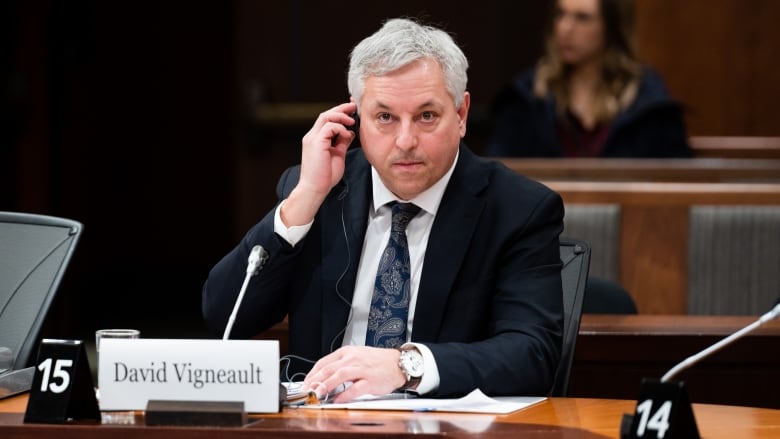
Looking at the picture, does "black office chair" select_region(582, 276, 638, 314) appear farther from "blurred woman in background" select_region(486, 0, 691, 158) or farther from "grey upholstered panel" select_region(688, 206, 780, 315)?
"blurred woman in background" select_region(486, 0, 691, 158)

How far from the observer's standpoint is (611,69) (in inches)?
206

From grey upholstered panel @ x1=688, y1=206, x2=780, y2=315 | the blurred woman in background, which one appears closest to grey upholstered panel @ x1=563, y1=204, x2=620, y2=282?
grey upholstered panel @ x1=688, y1=206, x2=780, y2=315

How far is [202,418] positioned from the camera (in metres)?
2.04

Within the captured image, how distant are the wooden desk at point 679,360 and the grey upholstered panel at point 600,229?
1153 millimetres

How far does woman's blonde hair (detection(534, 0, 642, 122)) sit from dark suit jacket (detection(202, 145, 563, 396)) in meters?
2.50

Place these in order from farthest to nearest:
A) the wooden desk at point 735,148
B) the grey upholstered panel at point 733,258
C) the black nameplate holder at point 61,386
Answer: the wooden desk at point 735,148
the grey upholstered panel at point 733,258
the black nameplate holder at point 61,386

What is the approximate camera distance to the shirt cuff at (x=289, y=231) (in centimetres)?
263

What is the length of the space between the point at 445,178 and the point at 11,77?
4686 millimetres

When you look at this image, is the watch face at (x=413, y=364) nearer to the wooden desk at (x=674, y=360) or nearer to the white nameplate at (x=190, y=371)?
the white nameplate at (x=190, y=371)

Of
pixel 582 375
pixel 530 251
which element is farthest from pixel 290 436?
pixel 582 375

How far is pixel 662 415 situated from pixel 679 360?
4.71ft

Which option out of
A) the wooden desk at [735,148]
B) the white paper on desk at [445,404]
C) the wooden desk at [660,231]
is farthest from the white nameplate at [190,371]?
the wooden desk at [735,148]

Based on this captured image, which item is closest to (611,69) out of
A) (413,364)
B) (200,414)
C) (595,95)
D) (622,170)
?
(595,95)

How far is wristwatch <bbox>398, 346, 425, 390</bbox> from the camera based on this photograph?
7.72 feet
